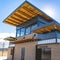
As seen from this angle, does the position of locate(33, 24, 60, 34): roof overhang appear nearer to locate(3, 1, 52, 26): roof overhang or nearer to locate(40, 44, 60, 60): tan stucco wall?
locate(40, 44, 60, 60): tan stucco wall

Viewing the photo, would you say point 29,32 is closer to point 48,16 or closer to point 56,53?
point 48,16

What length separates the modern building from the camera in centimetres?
1255

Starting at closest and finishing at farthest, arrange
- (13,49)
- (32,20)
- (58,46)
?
(58,46) → (32,20) → (13,49)

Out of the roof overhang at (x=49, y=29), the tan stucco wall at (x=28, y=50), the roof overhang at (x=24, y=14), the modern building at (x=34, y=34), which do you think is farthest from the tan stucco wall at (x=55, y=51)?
the roof overhang at (x=24, y=14)

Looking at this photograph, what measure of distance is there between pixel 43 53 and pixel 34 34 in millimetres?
3284

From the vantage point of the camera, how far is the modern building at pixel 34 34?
1255 cm

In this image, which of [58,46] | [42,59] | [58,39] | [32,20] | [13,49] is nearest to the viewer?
[58,46]

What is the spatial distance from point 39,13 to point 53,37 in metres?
4.22

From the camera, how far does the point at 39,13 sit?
15.7 m

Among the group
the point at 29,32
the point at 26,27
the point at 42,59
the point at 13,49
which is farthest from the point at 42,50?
the point at 13,49

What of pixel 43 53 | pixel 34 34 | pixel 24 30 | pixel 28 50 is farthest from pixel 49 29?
pixel 24 30

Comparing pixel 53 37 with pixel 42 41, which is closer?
pixel 53 37

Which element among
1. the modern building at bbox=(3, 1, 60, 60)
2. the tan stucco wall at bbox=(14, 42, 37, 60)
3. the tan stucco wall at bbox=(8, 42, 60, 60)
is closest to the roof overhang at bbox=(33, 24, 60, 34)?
the modern building at bbox=(3, 1, 60, 60)

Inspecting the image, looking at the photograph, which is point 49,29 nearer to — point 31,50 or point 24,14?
point 31,50
